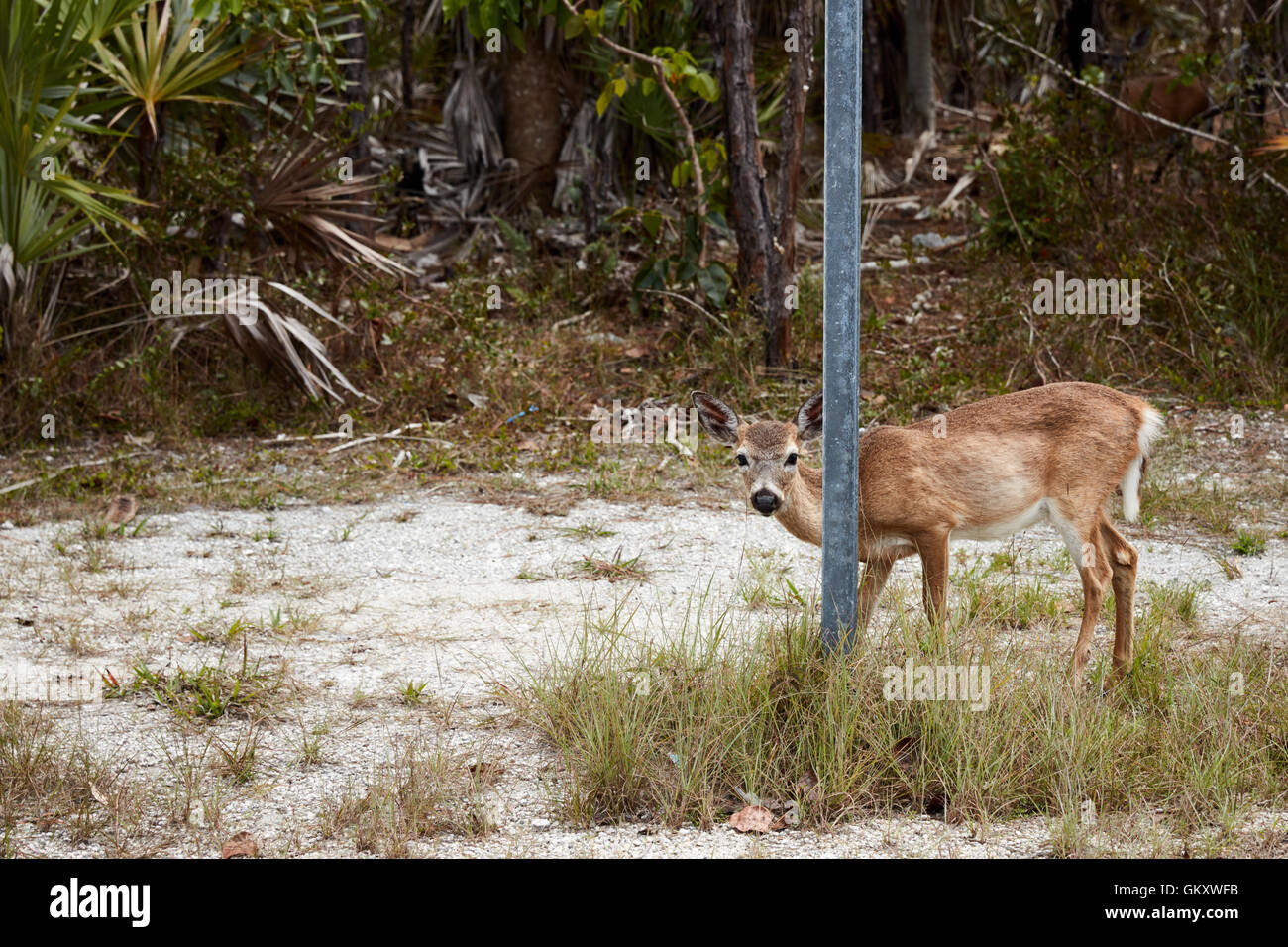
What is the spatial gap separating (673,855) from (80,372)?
24.2 feet

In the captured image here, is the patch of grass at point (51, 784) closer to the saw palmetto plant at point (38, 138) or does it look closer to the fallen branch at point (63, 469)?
the fallen branch at point (63, 469)

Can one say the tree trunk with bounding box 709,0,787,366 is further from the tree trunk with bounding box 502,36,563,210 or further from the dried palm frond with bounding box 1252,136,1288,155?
the tree trunk with bounding box 502,36,563,210

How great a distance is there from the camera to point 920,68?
17.3m

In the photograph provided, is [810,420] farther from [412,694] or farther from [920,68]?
[920,68]

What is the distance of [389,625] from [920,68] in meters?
13.2

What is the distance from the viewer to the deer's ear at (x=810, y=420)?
5.45 metres

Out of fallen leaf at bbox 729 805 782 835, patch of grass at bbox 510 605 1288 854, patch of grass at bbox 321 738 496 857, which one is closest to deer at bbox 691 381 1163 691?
patch of grass at bbox 510 605 1288 854

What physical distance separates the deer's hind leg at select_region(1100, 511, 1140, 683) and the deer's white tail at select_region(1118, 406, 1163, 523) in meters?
0.12

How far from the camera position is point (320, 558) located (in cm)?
754

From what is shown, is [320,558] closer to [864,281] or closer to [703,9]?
[864,281]

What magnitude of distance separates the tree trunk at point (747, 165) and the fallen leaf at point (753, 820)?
663 centimetres

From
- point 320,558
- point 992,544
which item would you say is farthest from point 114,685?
point 992,544

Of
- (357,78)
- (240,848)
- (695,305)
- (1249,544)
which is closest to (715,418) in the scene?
(240,848)

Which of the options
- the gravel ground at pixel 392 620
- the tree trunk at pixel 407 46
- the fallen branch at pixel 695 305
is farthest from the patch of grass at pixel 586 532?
the tree trunk at pixel 407 46
